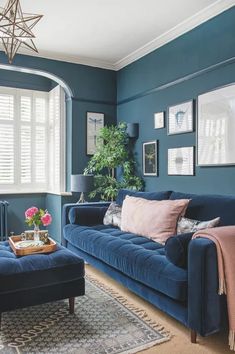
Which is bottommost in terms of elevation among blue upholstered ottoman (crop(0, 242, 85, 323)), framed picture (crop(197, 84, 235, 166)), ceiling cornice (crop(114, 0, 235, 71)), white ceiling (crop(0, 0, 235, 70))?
blue upholstered ottoman (crop(0, 242, 85, 323))

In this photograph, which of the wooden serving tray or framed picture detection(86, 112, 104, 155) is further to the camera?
framed picture detection(86, 112, 104, 155)

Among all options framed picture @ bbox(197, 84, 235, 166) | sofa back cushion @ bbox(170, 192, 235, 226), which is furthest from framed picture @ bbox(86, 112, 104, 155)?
sofa back cushion @ bbox(170, 192, 235, 226)

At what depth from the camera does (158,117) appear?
4.12 metres

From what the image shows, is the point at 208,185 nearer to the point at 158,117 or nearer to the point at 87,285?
the point at 158,117

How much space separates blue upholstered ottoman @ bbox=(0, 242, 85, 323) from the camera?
2.15 metres

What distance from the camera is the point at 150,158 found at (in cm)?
429

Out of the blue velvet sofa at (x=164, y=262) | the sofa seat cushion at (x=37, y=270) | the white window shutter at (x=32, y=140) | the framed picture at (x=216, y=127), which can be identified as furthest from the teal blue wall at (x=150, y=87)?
the sofa seat cushion at (x=37, y=270)

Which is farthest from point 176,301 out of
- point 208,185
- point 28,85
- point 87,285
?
point 28,85

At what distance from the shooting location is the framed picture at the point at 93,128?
495 centimetres

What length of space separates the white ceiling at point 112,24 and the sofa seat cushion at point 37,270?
2.55 metres

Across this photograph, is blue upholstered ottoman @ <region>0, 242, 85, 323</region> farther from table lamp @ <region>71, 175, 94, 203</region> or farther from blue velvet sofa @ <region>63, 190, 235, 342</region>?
table lamp @ <region>71, 175, 94, 203</region>

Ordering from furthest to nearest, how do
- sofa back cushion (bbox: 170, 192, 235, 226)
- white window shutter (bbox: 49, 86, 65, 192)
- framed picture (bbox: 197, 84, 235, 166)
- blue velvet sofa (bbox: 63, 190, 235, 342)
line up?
1. white window shutter (bbox: 49, 86, 65, 192)
2. framed picture (bbox: 197, 84, 235, 166)
3. sofa back cushion (bbox: 170, 192, 235, 226)
4. blue velvet sofa (bbox: 63, 190, 235, 342)

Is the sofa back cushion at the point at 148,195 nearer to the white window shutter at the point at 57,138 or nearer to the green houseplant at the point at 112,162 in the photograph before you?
the green houseplant at the point at 112,162

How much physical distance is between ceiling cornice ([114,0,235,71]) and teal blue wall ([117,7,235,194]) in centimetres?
5
